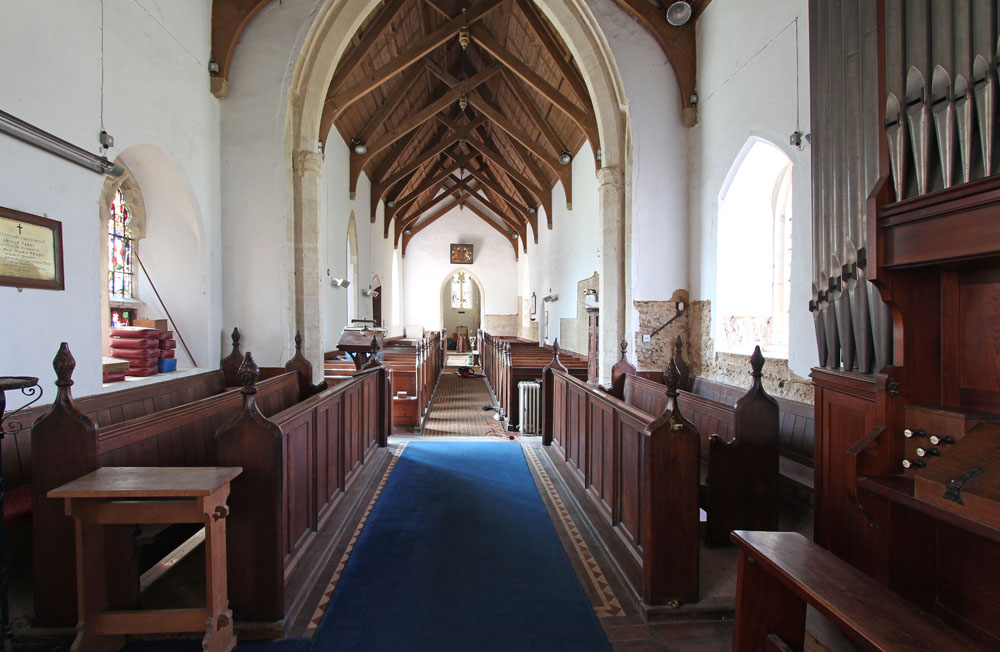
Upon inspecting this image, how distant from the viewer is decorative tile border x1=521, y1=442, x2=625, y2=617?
2057 mm

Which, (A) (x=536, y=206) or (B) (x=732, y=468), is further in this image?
(A) (x=536, y=206)

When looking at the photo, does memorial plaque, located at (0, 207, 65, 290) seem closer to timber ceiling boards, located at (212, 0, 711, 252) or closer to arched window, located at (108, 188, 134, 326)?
arched window, located at (108, 188, 134, 326)

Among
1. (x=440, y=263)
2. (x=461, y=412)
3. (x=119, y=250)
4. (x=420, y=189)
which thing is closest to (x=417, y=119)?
(x=420, y=189)

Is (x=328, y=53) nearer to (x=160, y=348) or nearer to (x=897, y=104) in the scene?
(x=160, y=348)

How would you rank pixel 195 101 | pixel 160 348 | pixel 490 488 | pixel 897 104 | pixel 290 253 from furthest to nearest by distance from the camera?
1. pixel 290 253
2. pixel 195 101
3. pixel 160 348
4. pixel 490 488
5. pixel 897 104

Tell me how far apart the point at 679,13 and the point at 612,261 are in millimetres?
2594

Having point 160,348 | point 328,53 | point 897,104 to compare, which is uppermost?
point 328,53

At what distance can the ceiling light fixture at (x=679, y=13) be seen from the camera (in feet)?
15.4

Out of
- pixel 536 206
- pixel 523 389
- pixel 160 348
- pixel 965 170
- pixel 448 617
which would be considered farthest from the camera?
pixel 536 206

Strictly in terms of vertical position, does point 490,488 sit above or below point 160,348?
below

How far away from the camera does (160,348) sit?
4168 millimetres

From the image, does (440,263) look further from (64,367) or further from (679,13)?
(64,367)

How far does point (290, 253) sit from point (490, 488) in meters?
3.32

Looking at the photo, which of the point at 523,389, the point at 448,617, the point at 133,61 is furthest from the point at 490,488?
the point at 133,61
